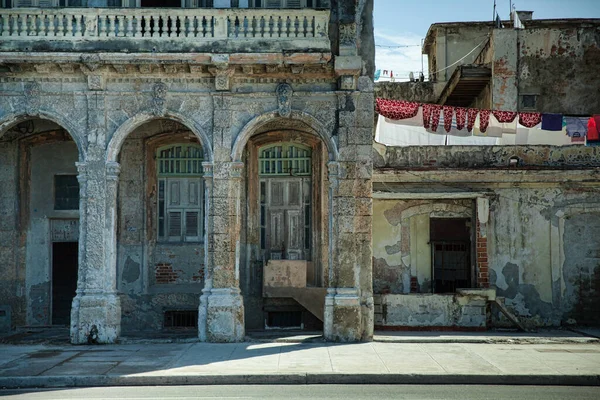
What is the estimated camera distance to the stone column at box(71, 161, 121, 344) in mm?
13414

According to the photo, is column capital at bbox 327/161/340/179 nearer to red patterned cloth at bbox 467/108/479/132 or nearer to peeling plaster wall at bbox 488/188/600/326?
peeling plaster wall at bbox 488/188/600/326

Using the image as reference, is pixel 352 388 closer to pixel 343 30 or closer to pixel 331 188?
pixel 331 188

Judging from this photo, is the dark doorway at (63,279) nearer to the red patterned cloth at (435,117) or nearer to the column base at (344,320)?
the column base at (344,320)

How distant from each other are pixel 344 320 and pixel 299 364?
2554 millimetres

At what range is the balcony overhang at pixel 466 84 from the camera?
65.6ft

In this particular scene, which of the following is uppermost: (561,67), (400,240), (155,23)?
(561,67)

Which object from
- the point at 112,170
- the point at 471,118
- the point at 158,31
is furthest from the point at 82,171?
the point at 471,118

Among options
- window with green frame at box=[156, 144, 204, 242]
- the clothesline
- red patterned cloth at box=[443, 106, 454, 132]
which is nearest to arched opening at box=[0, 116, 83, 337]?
window with green frame at box=[156, 144, 204, 242]

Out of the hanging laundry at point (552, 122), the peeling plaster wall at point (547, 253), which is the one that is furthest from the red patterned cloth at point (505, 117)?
the peeling plaster wall at point (547, 253)

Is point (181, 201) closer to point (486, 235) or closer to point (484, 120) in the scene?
point (486, 235)

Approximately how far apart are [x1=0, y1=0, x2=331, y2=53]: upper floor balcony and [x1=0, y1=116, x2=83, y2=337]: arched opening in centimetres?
250

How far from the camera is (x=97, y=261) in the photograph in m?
13.7

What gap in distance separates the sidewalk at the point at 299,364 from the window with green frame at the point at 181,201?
343 cm

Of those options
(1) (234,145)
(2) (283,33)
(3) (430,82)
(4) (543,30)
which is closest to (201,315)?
(1) (234,145)
